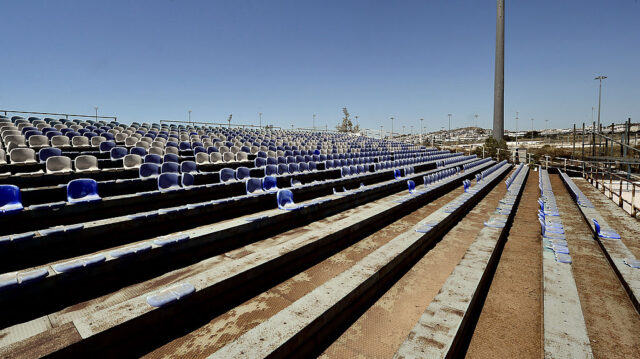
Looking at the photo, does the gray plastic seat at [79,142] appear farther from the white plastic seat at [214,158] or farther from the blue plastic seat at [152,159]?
the white plastic seat at [214,158]

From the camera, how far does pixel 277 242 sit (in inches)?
204

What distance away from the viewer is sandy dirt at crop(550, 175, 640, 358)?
10.6 feet

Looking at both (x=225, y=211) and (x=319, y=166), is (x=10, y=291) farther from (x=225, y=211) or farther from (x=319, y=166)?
(x=319, y=166)

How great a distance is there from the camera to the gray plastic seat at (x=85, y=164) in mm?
6342

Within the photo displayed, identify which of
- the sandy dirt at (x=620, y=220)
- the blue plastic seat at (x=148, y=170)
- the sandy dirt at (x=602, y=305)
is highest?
the blue plastic seat at (x=148, y=170)

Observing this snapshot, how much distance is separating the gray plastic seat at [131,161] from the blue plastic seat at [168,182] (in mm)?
1705

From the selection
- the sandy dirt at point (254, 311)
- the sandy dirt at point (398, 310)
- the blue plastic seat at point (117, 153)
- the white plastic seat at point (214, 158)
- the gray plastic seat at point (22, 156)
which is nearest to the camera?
the sandy dirt at point (254, 311)

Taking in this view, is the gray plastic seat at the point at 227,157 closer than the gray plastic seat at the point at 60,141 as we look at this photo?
No

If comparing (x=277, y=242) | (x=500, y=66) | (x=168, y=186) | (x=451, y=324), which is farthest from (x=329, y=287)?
(x=500, y=66)

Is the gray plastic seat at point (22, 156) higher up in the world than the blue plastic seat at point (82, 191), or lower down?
higher up

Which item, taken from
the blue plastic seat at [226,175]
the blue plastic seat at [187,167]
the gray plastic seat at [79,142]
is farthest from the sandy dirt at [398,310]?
the gray plastic seat at [79,142]

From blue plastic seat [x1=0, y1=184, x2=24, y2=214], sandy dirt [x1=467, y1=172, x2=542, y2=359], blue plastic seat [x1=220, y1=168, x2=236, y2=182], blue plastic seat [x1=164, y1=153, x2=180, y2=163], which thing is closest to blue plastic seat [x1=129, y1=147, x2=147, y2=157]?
blue plastic seat [x1=164, y1=153, x2=180, y2=163]

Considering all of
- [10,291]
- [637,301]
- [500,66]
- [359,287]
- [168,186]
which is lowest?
[637,301]

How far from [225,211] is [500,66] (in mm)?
46001
